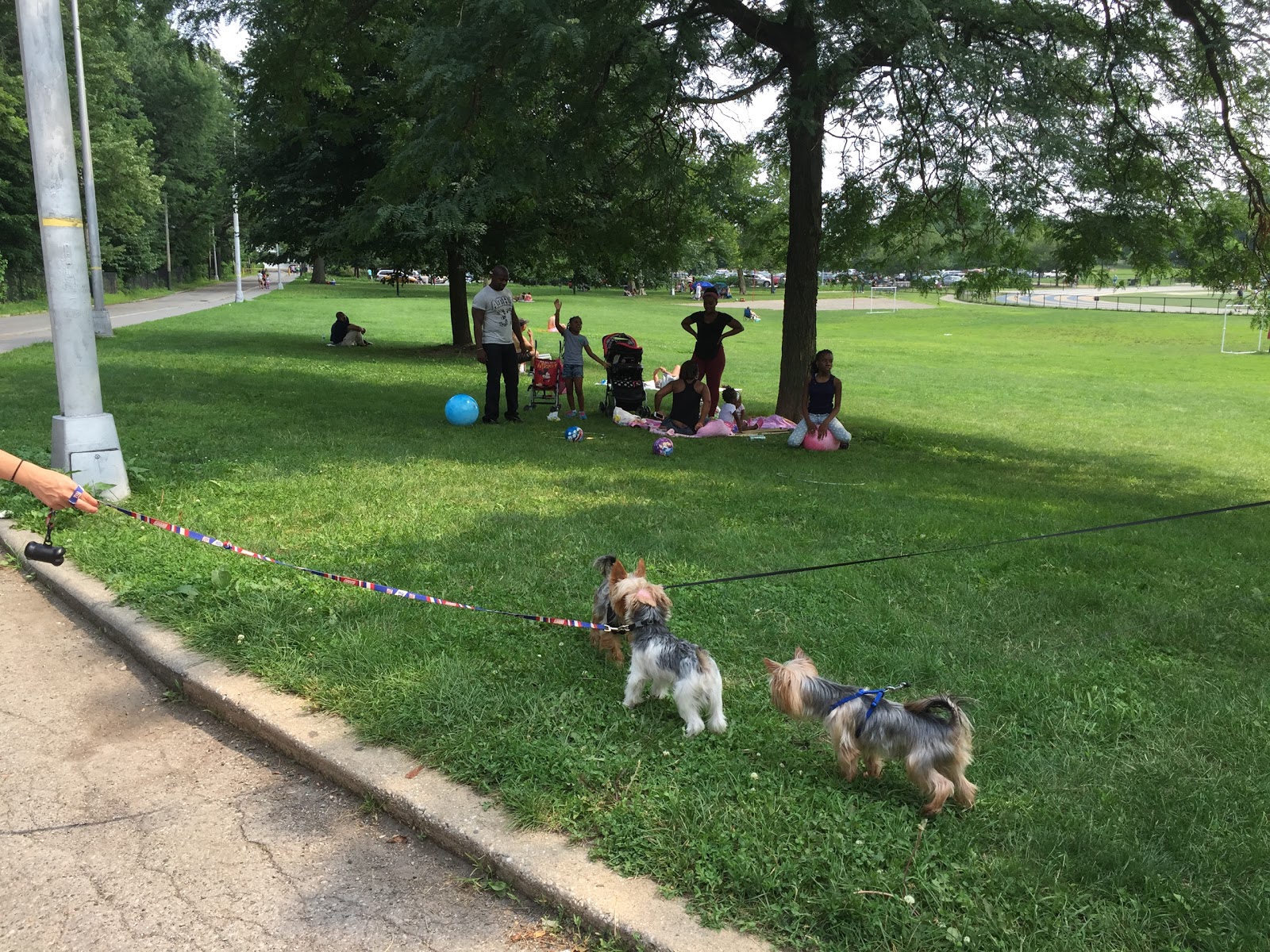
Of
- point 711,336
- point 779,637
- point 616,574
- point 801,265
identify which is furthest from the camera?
point 801,265

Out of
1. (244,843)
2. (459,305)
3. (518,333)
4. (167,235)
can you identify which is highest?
(167,235)

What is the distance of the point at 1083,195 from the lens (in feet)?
37.6

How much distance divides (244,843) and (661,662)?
1674mm

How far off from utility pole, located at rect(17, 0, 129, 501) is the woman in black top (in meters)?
7.55

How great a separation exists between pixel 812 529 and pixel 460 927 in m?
4.86

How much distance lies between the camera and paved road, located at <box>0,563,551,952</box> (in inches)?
111

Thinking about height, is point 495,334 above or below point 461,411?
above

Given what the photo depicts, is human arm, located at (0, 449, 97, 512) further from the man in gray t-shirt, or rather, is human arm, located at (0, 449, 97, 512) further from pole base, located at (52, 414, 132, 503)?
the man in gray t-shirt

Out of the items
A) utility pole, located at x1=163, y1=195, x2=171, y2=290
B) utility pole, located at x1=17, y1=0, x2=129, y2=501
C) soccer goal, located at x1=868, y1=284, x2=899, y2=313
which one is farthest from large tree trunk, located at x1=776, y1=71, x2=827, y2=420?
utility pole, located at x1=163, y1=195, x2=171, y2=290

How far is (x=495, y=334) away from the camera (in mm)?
12203

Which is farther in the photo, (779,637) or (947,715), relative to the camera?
(779,637)

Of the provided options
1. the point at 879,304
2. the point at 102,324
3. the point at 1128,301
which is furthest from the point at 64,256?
the point at 1128,301

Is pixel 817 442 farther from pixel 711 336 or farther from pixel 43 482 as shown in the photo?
pixel 43 482

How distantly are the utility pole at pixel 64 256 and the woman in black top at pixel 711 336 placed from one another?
755cm
